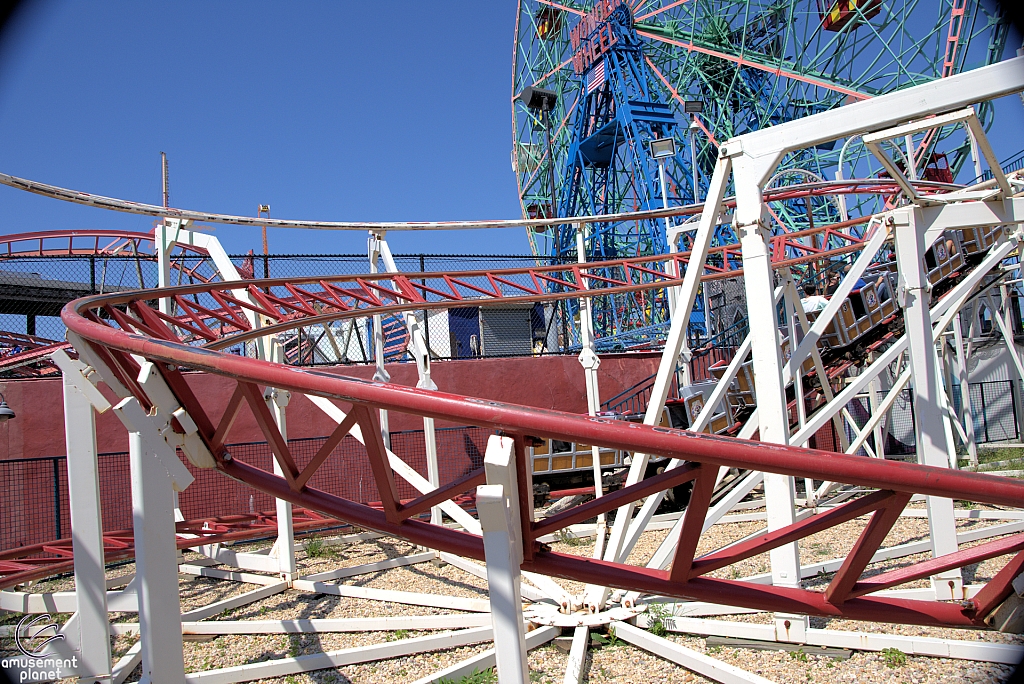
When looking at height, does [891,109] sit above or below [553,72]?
below

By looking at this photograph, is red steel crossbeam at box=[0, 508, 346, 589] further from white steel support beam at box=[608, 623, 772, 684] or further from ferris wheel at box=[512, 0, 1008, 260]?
ferris wheel at box=[512, 0, 1008, 260]

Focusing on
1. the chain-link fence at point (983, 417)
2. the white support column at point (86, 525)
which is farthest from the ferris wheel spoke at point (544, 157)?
the white support column at point (86, 525)

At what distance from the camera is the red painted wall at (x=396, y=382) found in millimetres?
10453

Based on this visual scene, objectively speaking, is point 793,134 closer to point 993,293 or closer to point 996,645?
point 996,645

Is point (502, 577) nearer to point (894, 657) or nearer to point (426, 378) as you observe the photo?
point (894, 657)

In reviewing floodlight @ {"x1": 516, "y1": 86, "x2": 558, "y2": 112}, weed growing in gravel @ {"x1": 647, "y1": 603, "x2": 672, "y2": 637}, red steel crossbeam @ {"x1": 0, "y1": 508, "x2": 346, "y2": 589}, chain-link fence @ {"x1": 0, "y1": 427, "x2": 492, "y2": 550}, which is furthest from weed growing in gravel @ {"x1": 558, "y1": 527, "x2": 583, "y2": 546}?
floodlight @ {"x1": 516, "y1": 86, "x2": 558, "y2": 112}

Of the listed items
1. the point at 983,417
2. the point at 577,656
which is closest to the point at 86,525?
the point at 577,656

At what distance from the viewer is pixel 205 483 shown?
10.9m

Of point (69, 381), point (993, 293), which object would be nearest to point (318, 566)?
point (69, 381)

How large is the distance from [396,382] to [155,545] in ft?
32.1

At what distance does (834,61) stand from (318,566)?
2462 cm

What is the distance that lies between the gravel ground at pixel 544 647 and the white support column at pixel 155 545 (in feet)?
6.59

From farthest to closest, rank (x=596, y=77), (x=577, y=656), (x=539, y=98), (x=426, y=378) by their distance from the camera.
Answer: (x=539, y=98) < (x=596, y=77) < (x=426, y=378) < (x=577, y=656)

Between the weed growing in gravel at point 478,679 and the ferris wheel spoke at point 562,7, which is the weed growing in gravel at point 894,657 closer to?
the weed growing in gravel at point 478,679
